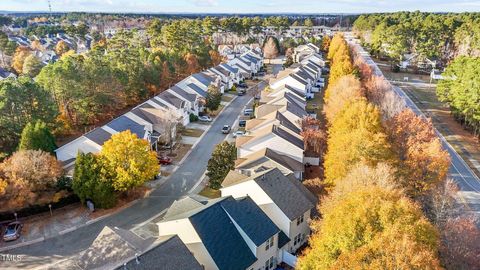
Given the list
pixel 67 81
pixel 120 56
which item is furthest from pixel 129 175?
pixel 120 56

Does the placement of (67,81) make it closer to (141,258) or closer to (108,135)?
(108,135)

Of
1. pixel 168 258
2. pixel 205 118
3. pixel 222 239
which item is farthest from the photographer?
pixel 205 118

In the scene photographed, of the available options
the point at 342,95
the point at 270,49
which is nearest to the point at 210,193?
the point at 342,95

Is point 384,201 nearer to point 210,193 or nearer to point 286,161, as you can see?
point 286,161

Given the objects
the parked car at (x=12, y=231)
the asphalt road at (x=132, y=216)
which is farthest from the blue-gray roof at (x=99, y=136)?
the parked car at (x=12, y=231)

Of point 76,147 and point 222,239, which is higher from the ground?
point 76,147

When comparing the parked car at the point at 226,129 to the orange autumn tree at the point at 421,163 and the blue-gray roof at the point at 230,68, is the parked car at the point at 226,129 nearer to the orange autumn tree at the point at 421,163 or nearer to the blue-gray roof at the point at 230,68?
the orange autumn tree at the point at 421,163
